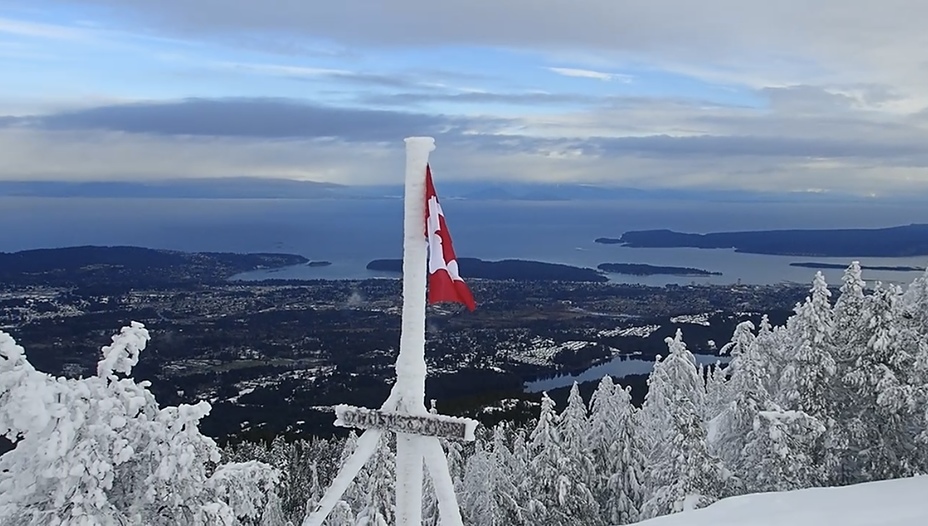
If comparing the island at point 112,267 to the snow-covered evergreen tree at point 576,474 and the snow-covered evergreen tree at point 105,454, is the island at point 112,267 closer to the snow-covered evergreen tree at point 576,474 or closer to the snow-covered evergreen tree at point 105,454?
the snow-covered evergreen tree at point 576,474

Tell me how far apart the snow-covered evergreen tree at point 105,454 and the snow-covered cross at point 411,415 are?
5.37 ft

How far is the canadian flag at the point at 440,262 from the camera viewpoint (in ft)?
20.6

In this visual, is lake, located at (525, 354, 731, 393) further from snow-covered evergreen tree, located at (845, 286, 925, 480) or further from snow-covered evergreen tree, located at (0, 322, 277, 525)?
snow-covered evergreen tree, located at (0, 322, 277, 525)

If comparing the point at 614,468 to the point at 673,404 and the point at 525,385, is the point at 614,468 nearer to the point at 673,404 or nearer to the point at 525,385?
the point at 673,404

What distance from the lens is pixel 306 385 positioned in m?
77.6

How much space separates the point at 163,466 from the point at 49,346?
85972 millimetres

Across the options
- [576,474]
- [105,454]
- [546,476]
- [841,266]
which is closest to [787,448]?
[576,474]

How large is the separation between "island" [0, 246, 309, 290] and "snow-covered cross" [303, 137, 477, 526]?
5620 inches

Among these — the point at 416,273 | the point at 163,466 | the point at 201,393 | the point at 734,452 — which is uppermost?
the point at 416,273

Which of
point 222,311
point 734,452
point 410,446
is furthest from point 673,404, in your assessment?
point 222,311

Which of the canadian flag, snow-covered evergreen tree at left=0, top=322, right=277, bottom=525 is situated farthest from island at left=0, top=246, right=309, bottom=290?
the canadian flag

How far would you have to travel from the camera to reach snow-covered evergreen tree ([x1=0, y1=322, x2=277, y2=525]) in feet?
21.4

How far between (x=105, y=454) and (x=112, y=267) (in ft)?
539

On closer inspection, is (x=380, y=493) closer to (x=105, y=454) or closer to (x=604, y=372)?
(x=105, y=454)
